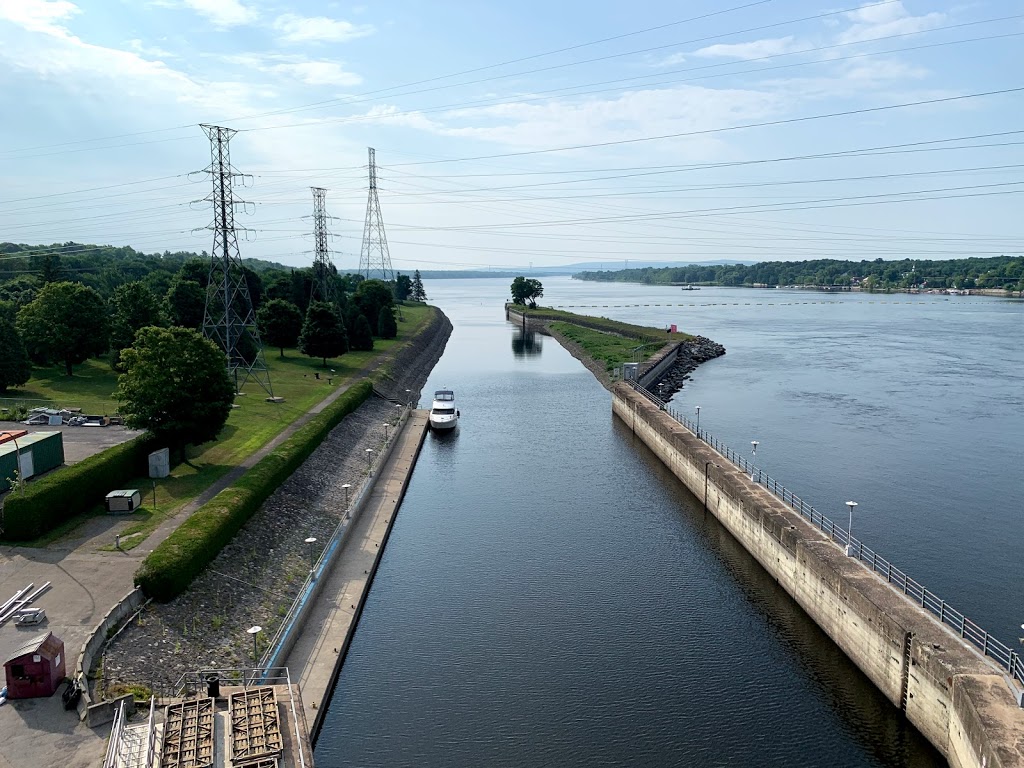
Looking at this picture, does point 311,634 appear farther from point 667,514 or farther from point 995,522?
point 995,522

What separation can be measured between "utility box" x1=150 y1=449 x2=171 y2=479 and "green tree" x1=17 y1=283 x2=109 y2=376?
95.0 feet

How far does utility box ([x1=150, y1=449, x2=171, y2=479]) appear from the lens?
37.3 m

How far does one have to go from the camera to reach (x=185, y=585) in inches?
1040

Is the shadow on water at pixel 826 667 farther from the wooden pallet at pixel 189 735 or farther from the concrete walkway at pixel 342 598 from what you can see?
the wooden pallet at pixel 189 735

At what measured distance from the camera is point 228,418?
159 feet

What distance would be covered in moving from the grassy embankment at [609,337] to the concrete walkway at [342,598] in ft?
163

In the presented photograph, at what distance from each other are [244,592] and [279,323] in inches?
2181

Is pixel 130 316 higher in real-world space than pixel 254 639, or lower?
higher

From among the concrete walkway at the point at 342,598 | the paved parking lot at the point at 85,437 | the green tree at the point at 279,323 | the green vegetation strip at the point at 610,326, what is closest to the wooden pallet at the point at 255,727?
the concrete walkway at the point at 342,598

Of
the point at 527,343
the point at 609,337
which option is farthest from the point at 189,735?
the point at 527,343

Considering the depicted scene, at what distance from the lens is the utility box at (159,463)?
122 feet

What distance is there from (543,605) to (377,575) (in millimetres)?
7781

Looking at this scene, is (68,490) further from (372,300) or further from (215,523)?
(372,300)

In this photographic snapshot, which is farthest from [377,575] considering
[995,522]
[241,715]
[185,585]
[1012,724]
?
[995,522]
